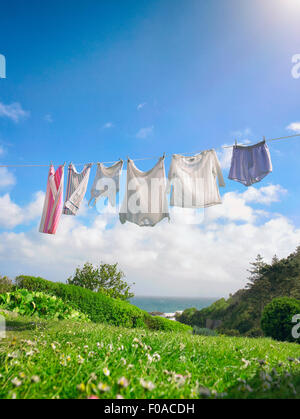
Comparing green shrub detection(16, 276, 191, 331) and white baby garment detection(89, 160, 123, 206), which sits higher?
white baby garment detection(89, 160, 123, 206)

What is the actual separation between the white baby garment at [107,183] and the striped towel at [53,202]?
85cm

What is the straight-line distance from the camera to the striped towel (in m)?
6.66

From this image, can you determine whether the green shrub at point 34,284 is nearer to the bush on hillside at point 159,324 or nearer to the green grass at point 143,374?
the bush on hillside at point 159,324

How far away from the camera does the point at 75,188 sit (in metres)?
7.03

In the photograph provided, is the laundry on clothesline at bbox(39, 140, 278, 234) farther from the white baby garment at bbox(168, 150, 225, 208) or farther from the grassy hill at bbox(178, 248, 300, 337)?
the grassy hill at bbox(178, 248, 300, 337)

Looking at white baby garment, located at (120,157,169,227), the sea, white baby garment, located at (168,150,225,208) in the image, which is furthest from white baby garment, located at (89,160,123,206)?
the sea

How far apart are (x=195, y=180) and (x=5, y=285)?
8173 millimetres

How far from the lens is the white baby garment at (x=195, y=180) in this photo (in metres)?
5.84

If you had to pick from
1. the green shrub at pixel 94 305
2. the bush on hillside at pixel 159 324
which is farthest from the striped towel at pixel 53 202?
the bush on hillside at pixel 159 324

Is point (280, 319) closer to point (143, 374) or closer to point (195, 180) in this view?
point (195, 180)

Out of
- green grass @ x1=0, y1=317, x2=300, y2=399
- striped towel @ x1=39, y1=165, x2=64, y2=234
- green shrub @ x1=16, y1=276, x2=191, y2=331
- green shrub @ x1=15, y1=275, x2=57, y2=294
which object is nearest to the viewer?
green grass @ x1=0, y1=317, x2=300, y2=399

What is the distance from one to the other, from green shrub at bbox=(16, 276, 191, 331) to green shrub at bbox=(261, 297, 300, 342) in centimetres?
341

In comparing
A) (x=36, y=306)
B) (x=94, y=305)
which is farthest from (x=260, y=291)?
(x=36, y=306)
